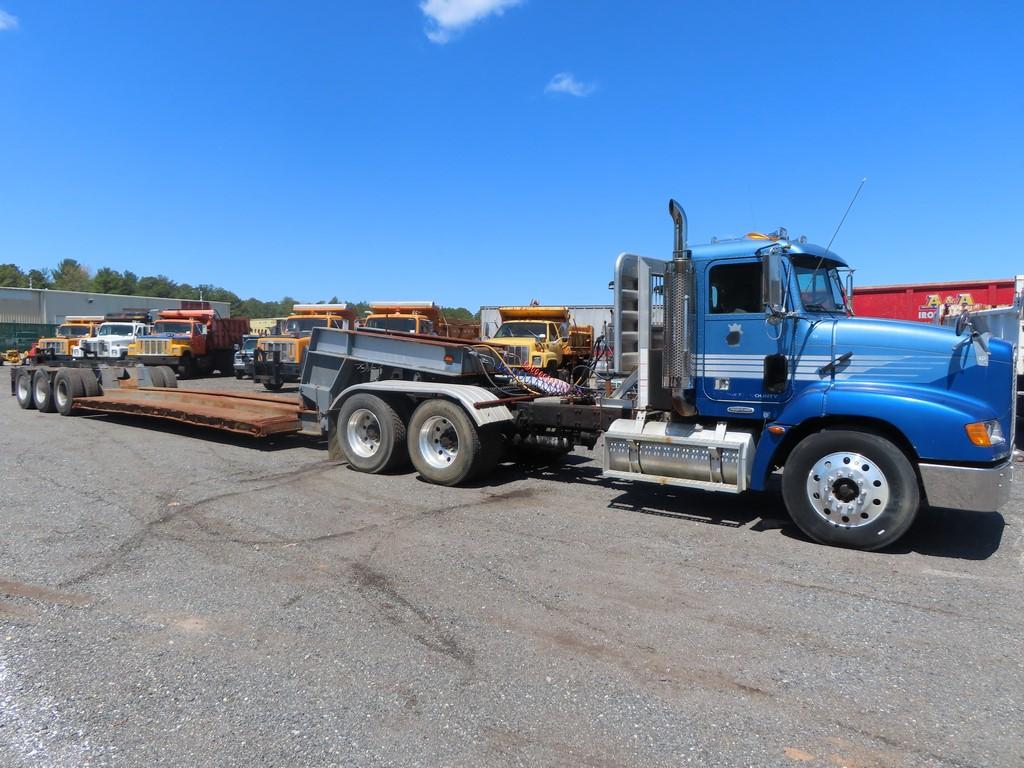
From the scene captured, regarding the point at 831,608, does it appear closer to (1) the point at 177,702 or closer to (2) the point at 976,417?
(2) the point at 976,417

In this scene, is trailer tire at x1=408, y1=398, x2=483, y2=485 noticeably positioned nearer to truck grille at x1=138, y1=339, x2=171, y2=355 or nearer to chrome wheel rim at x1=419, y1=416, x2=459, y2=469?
chrome wheel rim at x1=419, y1=416, x2=459, y2=469

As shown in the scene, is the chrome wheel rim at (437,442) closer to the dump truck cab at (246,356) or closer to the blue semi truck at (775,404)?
the blue semi truck at (775,404)

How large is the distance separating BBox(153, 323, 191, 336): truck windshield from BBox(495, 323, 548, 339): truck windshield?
14.7 metres

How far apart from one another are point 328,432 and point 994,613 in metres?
7.49

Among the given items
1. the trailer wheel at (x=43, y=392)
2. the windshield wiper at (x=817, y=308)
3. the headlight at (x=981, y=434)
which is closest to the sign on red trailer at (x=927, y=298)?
the windshield wiper at (x=817, y=308)

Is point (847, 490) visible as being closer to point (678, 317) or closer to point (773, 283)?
point (773, 283)

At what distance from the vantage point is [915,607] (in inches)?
181

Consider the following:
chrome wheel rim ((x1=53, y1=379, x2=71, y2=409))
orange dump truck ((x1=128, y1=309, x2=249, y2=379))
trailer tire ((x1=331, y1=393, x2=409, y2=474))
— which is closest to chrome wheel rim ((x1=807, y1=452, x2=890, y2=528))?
trailer tire ((x1=331, y1=393, x2=409, y2=474))

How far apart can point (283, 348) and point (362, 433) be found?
1244cm

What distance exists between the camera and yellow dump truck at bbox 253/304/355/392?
20.2m

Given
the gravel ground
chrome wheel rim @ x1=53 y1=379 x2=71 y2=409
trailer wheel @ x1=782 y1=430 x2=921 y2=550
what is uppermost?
chrome wheel rim @ x1=53 y1=379 x2=71 y2=409

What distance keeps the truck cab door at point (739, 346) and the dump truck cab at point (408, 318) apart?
1337 centimetres

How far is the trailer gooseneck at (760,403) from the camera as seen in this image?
5.57m

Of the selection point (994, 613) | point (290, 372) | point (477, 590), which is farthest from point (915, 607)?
point (290, 372)
